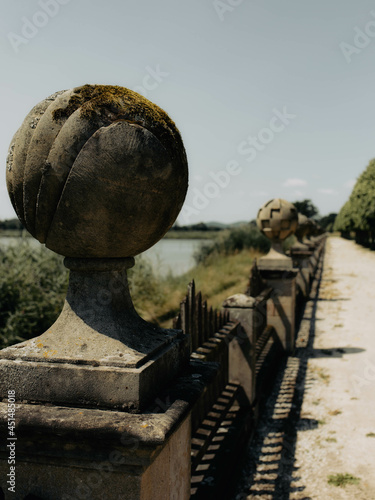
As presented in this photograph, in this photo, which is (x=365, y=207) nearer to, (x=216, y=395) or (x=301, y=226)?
(x=301, y=226)

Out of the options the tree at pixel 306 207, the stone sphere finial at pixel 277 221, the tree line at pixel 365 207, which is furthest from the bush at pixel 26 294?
the tree at pixel 306 207

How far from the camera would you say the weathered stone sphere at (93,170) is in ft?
4.96

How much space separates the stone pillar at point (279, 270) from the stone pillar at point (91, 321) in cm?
531

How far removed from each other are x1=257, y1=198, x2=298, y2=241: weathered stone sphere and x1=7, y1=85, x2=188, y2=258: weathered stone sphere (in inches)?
219

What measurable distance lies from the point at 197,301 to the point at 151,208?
145 centimetres

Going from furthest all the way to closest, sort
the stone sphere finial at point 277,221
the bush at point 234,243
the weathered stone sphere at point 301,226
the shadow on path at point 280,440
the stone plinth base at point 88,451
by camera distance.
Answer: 1. the bush at point 234,243
2. the weathered stone sphere at point 301,226
3. the stone sphere finial at point 277,221
4. the shadow on path at point 280,440
5. the stone plinth base at point 88,451

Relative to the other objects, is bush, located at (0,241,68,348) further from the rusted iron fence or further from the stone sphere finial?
the rusted iron fence

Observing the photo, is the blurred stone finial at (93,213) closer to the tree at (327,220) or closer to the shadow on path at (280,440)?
the shadow on path at (280,440)

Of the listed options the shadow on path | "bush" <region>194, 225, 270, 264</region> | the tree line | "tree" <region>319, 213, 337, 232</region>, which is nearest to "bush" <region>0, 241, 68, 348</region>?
the shadow on path

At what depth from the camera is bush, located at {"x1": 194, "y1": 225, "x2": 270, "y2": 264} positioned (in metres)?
20.8

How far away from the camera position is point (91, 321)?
1.69 m

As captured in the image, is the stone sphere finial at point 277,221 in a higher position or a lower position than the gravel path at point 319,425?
higher

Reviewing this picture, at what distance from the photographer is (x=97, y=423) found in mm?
1422

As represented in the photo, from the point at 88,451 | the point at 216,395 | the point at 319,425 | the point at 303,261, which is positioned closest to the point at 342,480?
the point at 319,425
